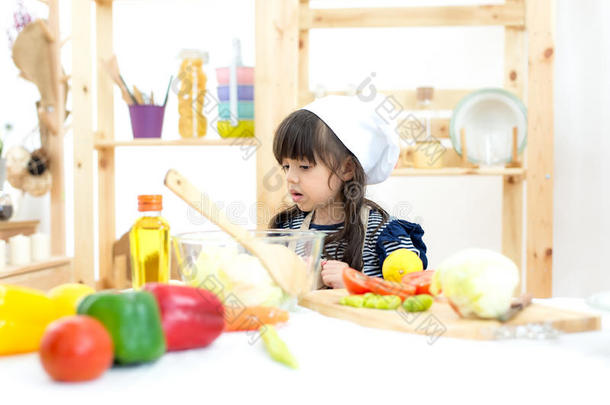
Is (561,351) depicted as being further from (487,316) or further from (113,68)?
(113,68)

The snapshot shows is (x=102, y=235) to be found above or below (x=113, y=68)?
below

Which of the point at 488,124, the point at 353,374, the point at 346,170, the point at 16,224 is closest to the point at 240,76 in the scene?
the point at 346,170

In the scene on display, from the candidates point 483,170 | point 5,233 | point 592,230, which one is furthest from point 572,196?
point 5,233

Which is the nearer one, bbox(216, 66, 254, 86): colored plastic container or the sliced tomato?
the sliced tomato

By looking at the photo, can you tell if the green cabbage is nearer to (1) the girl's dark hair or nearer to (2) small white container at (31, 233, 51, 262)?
(1) the girl's dark hair

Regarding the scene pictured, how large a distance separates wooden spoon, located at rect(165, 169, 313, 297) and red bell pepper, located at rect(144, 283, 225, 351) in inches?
3.4

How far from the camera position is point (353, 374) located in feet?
1.77

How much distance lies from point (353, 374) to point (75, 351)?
0.24 metres

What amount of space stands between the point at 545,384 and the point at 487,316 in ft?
0.66

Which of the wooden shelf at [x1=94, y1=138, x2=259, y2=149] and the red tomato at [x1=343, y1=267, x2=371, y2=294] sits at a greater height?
the wooden shelf at [x1=94, y1=138, x2=259, y2=149]

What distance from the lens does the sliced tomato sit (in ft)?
2.82

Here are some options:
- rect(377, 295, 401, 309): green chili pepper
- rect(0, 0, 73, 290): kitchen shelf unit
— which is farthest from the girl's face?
rect(0, 0, 73, 290): kitchen shelf unit

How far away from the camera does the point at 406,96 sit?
2.33 m

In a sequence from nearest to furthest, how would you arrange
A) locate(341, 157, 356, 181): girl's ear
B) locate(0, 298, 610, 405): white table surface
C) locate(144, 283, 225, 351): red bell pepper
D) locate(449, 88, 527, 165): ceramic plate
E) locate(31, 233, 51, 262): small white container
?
1. locate(0, 298, 610, 405): white table surface
2. locate(144, 283, 225, 351): red bell pepper
3. locate(341, 157, 356, 181): girl's ear
4. locate(449, 88, 527, 165): ceramic plate
5. locate(31, 233, 51, 262): small white container
